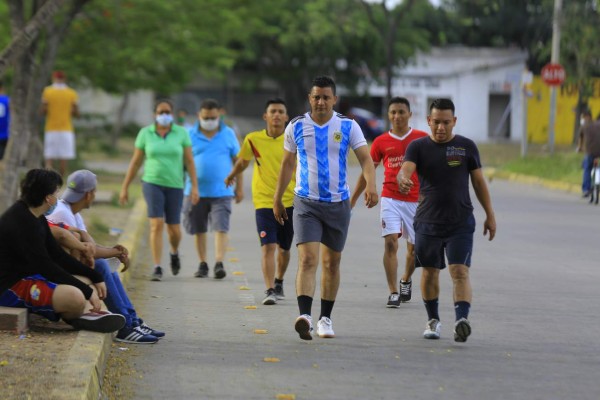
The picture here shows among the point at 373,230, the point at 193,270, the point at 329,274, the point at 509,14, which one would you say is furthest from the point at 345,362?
the point at 509,14

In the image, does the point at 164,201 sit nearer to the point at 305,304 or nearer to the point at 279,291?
the point at 279,291

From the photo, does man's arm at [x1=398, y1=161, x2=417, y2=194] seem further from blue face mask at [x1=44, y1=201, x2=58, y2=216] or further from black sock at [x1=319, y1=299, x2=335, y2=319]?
blue face mask at [x1=44, y1=201, x2=58, y2=216]

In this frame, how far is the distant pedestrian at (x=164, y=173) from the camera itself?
13.0 metres

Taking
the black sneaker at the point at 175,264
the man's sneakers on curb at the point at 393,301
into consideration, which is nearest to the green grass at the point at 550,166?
the black sneaker at the point at 175,264

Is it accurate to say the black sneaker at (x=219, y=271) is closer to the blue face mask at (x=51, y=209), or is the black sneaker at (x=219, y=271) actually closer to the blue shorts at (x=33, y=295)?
the blue face mask at (x=51, y=209)

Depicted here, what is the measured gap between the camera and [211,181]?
13.3 m

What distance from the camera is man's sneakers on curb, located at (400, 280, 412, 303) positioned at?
1123cm

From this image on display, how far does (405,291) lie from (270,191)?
4.89 ft

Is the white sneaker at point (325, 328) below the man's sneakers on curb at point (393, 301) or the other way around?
the other way around

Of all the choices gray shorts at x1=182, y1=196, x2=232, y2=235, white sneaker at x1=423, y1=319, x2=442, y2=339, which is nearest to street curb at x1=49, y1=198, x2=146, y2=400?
white sneaker at x1=423, y1=319, x2=442, y2=339

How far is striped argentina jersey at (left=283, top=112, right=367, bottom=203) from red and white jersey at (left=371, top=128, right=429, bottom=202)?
192cm

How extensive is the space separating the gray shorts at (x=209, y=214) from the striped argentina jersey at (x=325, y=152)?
13.0 ft

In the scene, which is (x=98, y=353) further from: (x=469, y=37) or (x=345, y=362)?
(x=469, y=37)

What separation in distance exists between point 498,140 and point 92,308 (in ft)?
161
